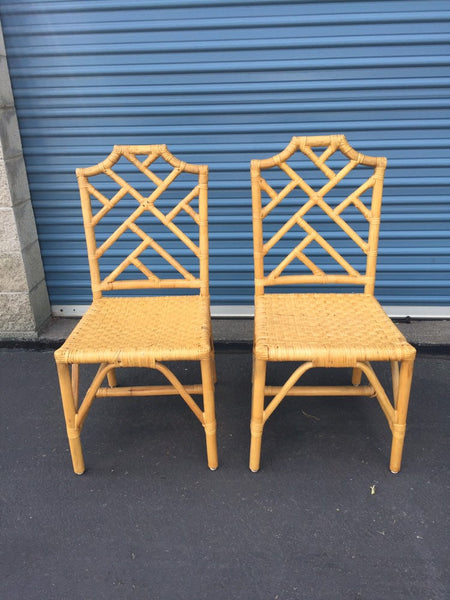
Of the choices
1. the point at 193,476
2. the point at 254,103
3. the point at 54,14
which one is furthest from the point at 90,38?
the point at 193,476

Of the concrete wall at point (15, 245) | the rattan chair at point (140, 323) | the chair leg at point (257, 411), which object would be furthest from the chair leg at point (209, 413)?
the concrete wall at point (15, 245)

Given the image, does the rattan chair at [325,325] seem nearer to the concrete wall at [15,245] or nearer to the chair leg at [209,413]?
the chair leg at [209,413]

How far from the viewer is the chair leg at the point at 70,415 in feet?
5.94

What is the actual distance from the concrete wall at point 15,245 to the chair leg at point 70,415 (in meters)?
1.27

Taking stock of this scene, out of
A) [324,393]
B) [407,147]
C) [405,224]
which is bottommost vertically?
[324,393]

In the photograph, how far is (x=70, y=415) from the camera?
188 centimetres

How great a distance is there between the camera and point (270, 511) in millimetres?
1794

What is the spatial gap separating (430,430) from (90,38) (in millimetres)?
2716

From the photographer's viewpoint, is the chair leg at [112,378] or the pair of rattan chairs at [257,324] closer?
the pair of rattan chairs at [257,324]

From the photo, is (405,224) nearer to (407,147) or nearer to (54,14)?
(407,147)

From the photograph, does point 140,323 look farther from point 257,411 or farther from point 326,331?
point 326,331

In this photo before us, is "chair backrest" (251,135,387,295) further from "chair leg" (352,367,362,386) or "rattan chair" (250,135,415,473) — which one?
"chair leg" (352,367,362,386)

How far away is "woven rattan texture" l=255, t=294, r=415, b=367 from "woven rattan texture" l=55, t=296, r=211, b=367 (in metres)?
0.26

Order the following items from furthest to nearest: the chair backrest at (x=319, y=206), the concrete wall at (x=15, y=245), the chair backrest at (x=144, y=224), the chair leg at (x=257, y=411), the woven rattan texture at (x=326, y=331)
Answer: the concrete wall at (x=15, y=245) < the chair backrest at (x=144, y=224) < the chair backrest at (x=319, y=206) < the chair leg at (x=257, y=411) < the woven rattan texture at (x=326, y=331)
